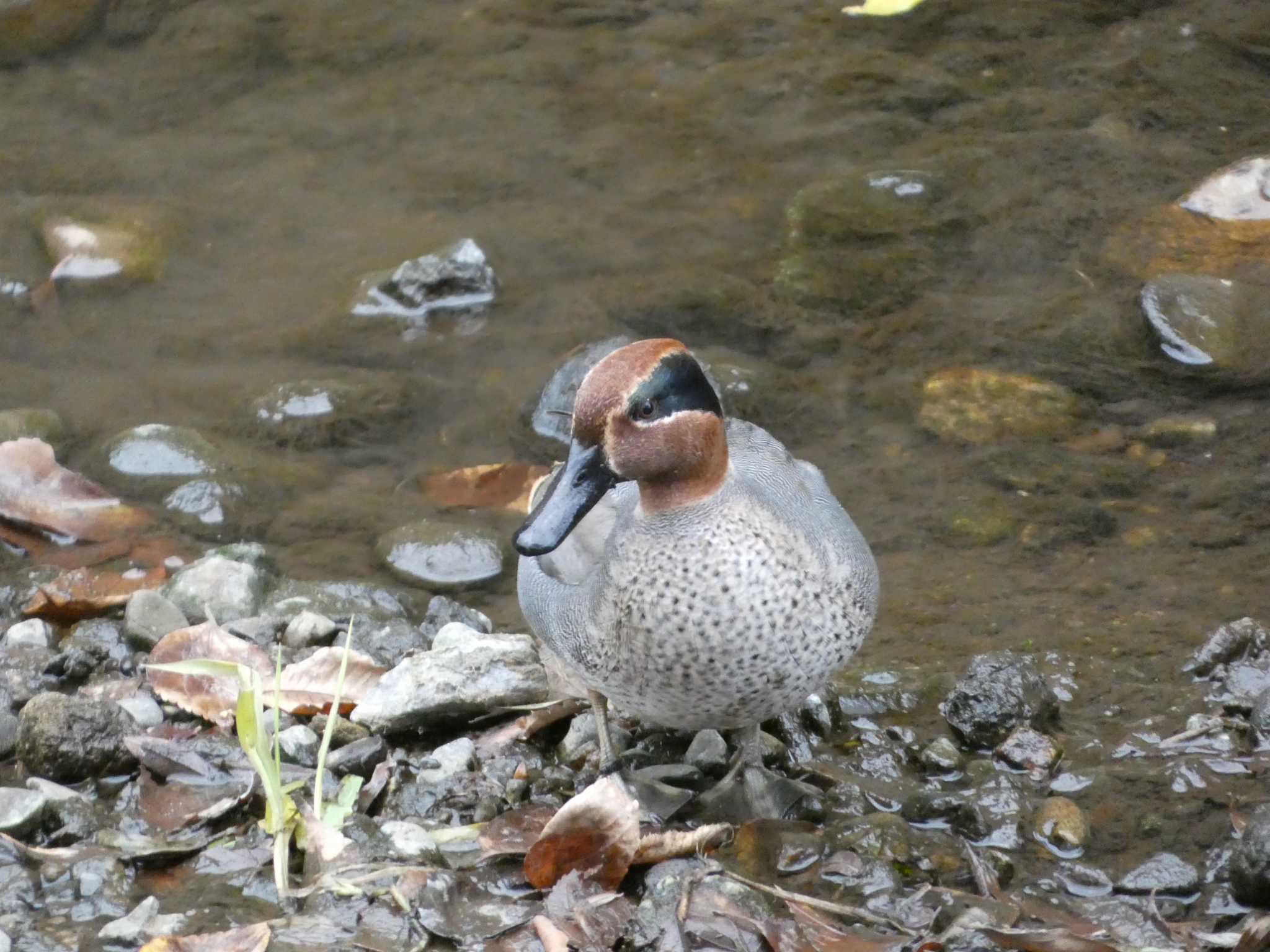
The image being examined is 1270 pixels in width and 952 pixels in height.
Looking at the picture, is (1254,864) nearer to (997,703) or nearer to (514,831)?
(997,703)

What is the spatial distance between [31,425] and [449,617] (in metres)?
2.03

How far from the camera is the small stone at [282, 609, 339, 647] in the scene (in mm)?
4512

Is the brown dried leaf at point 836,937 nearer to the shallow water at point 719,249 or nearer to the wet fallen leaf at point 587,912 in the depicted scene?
the wet fallen leaf at point 587,912

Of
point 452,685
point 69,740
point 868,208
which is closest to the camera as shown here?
point 69,740

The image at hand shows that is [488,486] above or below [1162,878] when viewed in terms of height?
below

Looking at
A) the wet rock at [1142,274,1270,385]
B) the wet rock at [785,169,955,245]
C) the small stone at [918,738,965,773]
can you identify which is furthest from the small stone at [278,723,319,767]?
the wet rock at [785,169,955,245]

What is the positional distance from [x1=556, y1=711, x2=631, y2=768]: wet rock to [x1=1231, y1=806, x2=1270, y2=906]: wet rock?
1.57m

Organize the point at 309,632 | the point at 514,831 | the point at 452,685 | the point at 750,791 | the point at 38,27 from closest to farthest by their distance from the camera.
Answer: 1. the point at 514,831
2. the point at 750,791
3. the point at 452,685
4. the point at 309,632
5. the point at 38,27

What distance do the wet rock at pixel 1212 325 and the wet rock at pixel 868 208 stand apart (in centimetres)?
127

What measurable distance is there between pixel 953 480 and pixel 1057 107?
3.19 m

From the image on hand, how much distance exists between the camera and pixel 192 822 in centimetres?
337

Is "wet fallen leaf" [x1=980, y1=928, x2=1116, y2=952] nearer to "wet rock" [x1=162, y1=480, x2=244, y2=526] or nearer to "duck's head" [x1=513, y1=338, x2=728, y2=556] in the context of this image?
"duck's head" [x1=513, y1=338, x2=728, y2=556]

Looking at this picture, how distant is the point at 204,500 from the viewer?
546 centimetres

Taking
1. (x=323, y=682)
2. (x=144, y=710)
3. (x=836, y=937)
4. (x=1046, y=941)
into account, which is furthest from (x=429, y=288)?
(x=1046, y=941)
